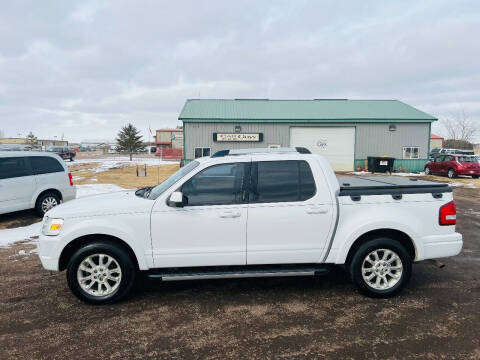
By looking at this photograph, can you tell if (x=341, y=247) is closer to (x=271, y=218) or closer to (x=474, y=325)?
(x=271, y=218)

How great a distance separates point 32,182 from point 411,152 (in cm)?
2660

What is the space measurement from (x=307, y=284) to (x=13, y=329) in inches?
146

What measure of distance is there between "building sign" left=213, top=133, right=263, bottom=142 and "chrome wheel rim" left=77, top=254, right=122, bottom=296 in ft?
73.3

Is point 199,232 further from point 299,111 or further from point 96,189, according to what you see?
point 299,111

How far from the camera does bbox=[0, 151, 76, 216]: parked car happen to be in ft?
29.0

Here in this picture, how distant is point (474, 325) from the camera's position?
3828 mm

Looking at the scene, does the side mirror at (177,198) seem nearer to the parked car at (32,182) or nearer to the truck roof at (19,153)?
the parked car at (32,182)


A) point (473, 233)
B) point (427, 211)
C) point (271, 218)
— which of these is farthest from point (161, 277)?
point (473, 233)

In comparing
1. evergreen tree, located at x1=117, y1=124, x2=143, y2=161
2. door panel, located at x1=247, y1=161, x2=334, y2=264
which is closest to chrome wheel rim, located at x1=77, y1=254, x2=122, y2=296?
door panel, located at x1=247, y1=161, x2=334, y2=264

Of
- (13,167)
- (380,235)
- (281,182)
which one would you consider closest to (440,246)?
(380,235)

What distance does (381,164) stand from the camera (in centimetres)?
2548

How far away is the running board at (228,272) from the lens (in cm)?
427

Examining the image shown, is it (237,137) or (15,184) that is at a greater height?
(237,137)

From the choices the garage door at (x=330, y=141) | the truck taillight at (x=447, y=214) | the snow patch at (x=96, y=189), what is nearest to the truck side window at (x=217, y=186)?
the truck taillight at (x=447, y=214)
